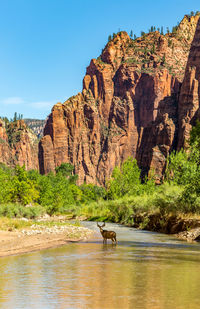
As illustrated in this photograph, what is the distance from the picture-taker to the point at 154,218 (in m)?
41.0

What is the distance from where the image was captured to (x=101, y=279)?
46.4 ft

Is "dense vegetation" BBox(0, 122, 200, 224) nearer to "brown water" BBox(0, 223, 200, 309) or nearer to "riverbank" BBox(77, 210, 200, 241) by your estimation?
"riverbank" BBox(77, 210, 200, 241)

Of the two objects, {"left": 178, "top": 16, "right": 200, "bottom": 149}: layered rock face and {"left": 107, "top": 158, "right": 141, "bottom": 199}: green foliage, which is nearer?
{"left": 107, "top": 158, "right": 141, "bottom": 199}: green foliage

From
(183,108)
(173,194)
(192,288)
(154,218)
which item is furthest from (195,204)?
(183,108)

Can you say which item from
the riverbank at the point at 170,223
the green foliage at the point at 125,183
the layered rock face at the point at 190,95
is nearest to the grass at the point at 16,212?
the green foliage at the point at 125,183

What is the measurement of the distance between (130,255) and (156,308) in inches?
418

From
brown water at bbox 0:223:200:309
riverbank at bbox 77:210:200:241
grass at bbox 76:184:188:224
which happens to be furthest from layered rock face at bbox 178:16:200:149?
brown water at bbox 0:223:200:309

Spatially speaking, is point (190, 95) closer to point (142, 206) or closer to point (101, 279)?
point (142, 206)

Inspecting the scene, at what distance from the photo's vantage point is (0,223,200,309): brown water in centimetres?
1098

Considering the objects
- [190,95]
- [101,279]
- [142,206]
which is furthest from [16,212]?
[190,95]

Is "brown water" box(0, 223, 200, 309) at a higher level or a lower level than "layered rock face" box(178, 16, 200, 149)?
lower

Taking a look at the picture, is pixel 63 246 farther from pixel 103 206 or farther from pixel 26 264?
pixel 103 206

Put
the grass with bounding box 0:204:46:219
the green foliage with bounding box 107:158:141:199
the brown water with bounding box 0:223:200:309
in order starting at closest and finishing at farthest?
the brown water with bounding box 0:223:200:309
the grass with bounding box 0:204:46:219
the green foliage with bounding box 107:158:141:199

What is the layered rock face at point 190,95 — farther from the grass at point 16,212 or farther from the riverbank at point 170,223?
the riverbank at point 170,223
